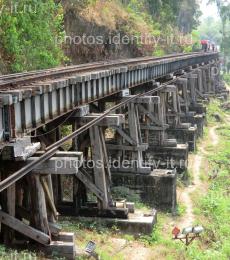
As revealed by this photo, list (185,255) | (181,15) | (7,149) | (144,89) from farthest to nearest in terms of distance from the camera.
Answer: (181,15) → (144,89) → (185,255) → (7,149)

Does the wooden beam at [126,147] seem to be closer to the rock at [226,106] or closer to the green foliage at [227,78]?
the rock at [226,106]

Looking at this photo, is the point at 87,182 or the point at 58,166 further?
the point at 87,182

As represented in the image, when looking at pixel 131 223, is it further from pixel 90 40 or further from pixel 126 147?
pixel 90 40

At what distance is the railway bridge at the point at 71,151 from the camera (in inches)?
310

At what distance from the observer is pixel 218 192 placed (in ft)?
58.6

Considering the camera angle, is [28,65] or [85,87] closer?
[85,87]

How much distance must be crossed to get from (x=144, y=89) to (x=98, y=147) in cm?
932

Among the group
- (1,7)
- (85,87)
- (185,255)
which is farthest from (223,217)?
(1,7)

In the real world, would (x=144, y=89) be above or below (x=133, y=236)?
above

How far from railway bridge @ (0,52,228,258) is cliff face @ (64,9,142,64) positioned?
5.00 m

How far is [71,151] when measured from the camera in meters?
11.1

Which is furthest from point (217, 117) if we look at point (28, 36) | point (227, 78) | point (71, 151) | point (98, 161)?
point (227, 78)

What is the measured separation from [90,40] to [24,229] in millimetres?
18499

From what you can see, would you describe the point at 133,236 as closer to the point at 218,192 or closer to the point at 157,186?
the point at 157,186
